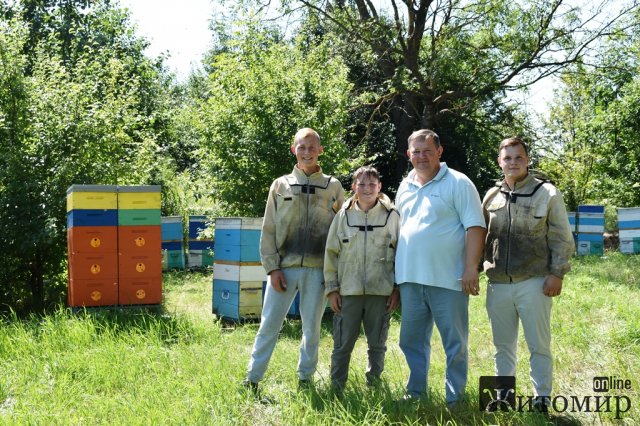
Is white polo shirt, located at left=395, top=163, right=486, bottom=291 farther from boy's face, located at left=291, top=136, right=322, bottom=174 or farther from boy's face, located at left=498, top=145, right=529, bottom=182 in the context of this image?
boy's face, located at left=291, top=136, right=322, bottom=174

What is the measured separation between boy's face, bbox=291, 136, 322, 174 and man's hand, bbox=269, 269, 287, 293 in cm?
81

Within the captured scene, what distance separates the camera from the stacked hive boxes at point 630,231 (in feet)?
57.1

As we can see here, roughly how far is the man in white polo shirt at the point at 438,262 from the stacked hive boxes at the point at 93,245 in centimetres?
441

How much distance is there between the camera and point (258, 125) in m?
9.18

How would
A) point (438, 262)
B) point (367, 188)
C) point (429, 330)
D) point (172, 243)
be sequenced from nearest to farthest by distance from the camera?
point (438, 262) → point (429, 330) → point (367, 188) → point (172, 243)

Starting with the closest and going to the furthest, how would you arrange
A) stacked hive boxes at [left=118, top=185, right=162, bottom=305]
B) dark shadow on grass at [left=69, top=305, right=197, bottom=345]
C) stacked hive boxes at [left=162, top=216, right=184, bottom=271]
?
1. dark shadow on grass at [left=69, top=305, right=197, bottom=345]
2. stacked hive boxes at [left=118, top=185, right=162, bottom=305]
3. stacked hive boxes at [left=162, top=216, right=184, bottom=271]

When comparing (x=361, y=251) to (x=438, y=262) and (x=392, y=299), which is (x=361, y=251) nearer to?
(x=392, y=299)

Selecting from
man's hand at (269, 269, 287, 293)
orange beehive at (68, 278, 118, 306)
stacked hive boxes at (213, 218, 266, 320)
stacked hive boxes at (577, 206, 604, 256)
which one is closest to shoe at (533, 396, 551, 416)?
man's hand at (269, 269, 287, 293)

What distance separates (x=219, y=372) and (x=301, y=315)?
0.82 metres

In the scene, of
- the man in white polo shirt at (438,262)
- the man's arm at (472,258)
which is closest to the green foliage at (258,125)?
the man in white polo shirt at (438,262)

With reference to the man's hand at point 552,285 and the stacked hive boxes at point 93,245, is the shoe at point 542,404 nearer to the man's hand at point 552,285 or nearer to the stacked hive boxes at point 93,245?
the man's hand at point 552,285

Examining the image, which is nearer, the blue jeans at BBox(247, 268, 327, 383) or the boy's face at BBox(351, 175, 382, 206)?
the boy's face at BBox(351, 175, 382, 206)

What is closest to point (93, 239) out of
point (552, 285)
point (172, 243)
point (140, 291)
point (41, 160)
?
point (140, 291)

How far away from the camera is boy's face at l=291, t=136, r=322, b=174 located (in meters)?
4.72
